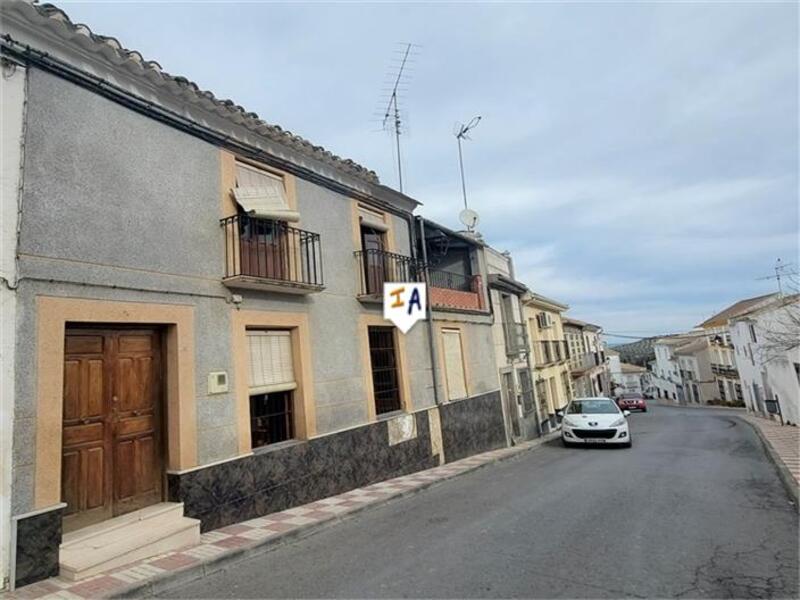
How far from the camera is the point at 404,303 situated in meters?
10.1

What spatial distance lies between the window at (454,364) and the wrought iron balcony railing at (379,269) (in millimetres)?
2153

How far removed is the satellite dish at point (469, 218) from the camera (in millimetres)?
15547

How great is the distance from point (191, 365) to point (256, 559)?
7.60 ft

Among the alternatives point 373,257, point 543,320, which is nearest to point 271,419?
point 373,257

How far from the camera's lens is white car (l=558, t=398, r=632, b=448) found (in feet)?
43.9

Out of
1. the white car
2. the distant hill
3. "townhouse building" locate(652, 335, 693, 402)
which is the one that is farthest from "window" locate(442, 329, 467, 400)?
the distant hill

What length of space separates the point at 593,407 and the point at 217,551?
505 inches

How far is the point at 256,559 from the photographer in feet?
15.8

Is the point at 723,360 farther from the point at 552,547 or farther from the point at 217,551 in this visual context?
the point at 217,551

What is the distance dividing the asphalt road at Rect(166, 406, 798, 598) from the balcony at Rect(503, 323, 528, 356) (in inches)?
301

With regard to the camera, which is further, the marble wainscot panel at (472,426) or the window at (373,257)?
the marble wainscot panel at (472,426)

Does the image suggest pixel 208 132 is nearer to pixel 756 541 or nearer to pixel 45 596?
pixel 45 596

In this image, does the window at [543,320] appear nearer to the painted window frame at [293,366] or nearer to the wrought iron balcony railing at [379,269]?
the wrought iron balcony railing at [379,269]

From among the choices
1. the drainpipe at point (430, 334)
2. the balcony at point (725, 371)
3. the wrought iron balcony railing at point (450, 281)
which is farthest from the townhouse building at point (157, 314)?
the balcony at point (725, 371)
